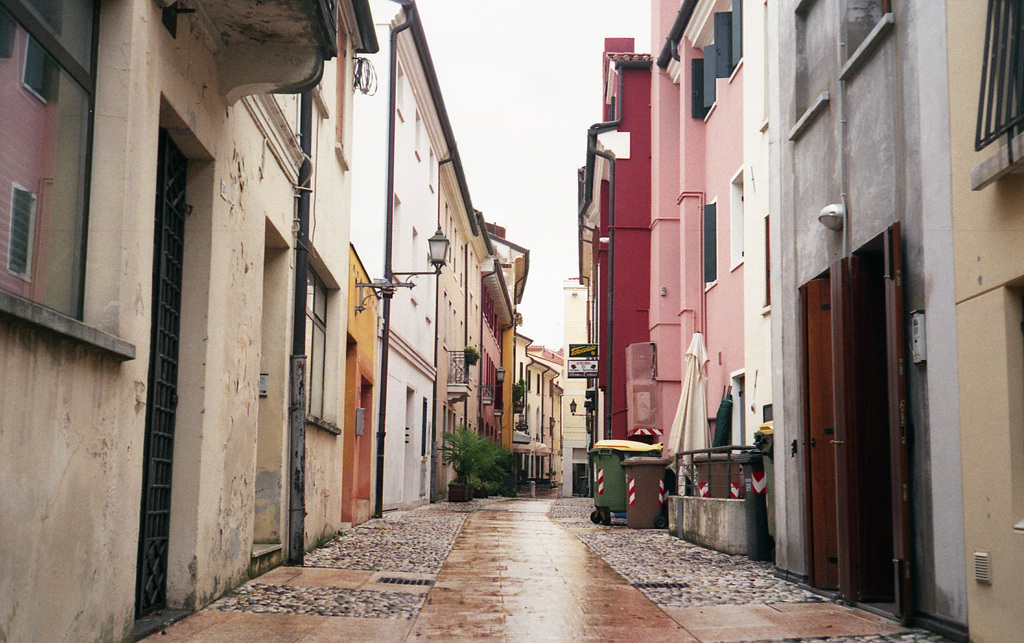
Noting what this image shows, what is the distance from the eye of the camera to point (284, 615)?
6.65 metres

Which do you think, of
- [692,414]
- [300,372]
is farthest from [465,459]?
[300,372]

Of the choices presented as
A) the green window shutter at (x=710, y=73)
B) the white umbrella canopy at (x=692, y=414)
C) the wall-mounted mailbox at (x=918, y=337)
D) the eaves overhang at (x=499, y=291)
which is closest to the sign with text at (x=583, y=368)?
the eaves overhang at (x=499, y=291)

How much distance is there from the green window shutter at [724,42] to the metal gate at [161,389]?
42.9 feet

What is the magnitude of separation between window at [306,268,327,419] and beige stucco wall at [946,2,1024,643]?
23.4 feet

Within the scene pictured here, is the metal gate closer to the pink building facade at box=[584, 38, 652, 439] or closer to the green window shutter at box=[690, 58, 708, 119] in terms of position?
the green window shutter at box=[690, 58, 708, 119]

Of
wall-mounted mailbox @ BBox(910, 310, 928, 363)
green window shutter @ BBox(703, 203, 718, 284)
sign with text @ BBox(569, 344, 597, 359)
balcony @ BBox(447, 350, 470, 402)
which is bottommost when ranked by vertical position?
wall-mounted mailbox @ BBox(910, 310, 928, 363)

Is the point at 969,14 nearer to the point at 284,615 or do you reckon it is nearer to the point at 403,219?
the point at 284,615

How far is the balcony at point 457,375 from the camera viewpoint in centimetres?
3061

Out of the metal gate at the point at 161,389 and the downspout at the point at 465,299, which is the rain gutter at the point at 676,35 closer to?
the downspout at the point at 465,299

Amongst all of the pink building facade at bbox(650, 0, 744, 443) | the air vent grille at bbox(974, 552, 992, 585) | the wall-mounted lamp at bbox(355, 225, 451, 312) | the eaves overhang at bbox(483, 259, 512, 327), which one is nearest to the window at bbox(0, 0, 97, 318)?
the air vent grille at bbox(974, 552, 992, 585)

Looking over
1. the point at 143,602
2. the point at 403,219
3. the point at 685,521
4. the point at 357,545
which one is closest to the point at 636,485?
the point at 685,521

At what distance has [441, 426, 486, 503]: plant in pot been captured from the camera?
28328 mm

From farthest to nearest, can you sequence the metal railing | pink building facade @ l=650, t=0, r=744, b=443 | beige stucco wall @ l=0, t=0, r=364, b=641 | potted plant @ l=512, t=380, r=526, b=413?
potted plant @ l=512, t=380, r=526, b=413, pink building facade @ l=650, t=0, r=744, b=443, the metal railing, beige stucco wall @ l=0, t=0, r=364, b=641

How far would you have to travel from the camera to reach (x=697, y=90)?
813 inches
